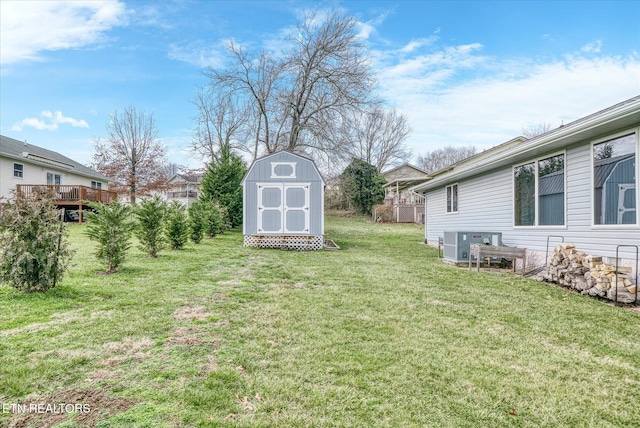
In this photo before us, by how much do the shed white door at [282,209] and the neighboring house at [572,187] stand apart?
5.27 metres

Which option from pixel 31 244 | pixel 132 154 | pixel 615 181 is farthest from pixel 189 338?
pixel 132 154

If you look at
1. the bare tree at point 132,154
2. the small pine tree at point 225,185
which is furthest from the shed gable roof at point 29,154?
the small pine tree at point 225,185

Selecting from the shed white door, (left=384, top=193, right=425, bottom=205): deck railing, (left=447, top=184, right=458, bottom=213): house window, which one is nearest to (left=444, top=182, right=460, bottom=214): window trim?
(left=447, top=184, right=458, bottom=213): house window

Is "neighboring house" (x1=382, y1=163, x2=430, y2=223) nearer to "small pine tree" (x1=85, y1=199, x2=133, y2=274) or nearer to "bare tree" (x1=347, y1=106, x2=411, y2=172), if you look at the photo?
"bare tree" (x1=347, y1=106, x2=411, y2=172)

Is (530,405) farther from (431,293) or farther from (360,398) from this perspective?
(431,293)

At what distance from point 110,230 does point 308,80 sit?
15211 mm

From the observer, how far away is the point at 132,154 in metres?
24.7

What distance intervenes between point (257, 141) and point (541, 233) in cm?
1914

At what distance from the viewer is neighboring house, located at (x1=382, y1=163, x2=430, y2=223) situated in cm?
2191

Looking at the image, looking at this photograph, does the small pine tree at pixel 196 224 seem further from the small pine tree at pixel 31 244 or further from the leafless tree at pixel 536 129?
the leafless tree at pixel 536 129

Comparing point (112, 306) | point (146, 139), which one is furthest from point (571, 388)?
point (146, 139)

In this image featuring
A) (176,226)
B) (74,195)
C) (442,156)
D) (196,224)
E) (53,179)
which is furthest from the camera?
(442,156)

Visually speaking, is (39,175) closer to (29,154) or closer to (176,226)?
(29,154)

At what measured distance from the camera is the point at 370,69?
1812 centimetres
